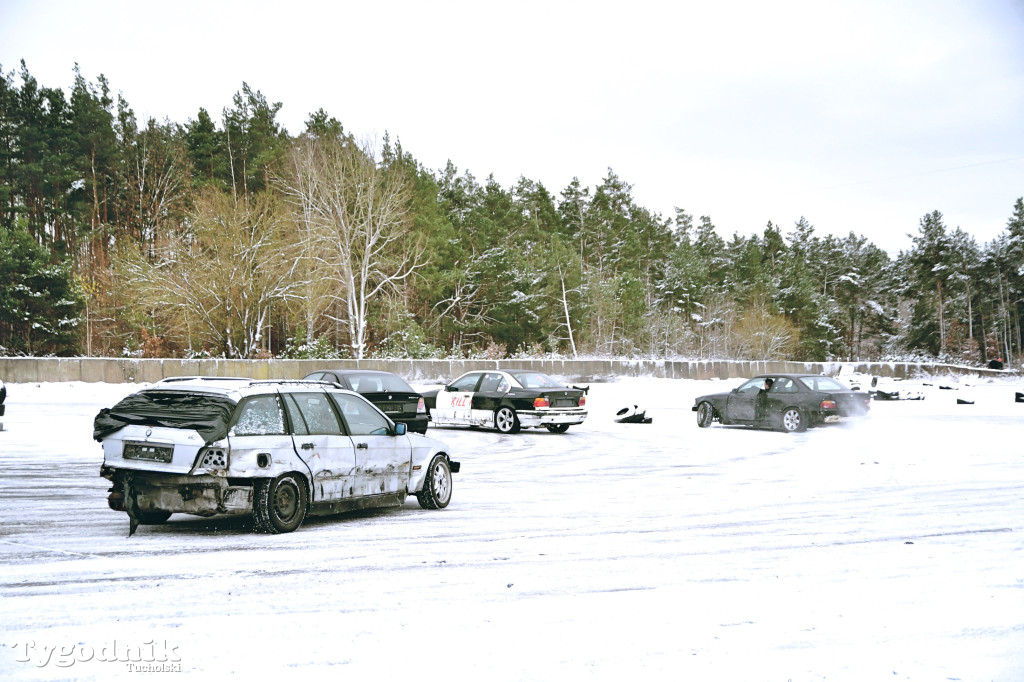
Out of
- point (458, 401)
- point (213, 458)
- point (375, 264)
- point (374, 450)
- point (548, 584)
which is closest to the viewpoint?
point (548, 584)

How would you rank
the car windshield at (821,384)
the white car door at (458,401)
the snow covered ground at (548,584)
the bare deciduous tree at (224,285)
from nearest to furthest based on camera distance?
1. the snow covered ground at (548,584)
2. the car windshield at (821,384)
3. the white car door at (458,401)
4. the bare deciduous tree at (224,285)

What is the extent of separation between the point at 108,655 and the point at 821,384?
19348mm

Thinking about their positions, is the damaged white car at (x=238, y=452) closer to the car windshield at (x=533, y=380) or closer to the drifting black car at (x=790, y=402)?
the car windshield at (x=533, y=380)

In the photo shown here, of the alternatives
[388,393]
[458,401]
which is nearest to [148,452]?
[388,393]

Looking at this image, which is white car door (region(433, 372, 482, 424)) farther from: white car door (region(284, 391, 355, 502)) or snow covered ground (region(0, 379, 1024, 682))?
white car door (region(284, 391, 355, 502))

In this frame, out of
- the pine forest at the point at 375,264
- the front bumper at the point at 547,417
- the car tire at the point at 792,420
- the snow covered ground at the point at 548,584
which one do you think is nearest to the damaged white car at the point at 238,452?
the snow covered ground at the point at 548,584

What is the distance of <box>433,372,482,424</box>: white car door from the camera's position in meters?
21.3

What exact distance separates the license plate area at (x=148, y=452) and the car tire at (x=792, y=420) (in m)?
16.5

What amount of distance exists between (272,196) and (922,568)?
148 feet

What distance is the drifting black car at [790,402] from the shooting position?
2077 cm

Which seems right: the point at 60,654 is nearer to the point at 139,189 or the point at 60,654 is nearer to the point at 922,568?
the point at 922,568

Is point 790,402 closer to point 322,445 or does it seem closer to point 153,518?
point 322,445

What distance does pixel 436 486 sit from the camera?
33.2 feet

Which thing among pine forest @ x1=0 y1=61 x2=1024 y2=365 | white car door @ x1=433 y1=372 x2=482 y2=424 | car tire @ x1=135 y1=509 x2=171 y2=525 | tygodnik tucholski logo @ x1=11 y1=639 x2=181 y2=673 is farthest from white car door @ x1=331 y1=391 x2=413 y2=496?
pine forest @ x1=0 y1=61 x2=1024 y2=365
